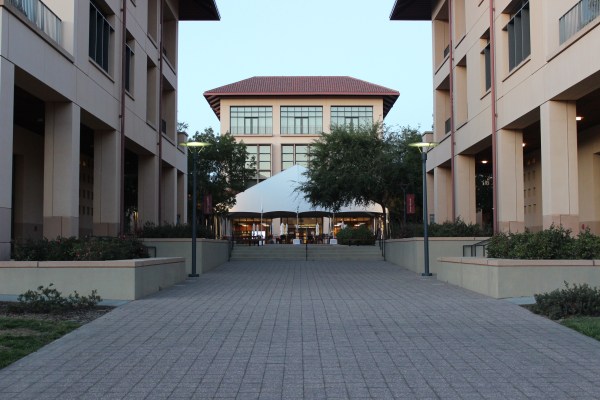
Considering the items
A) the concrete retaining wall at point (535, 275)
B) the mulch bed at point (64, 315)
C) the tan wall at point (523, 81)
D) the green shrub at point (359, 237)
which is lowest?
the mulch bed at point (64, 315)

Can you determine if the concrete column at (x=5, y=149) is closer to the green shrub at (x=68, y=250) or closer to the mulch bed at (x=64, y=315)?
the green shrub at (x=68, y=250)

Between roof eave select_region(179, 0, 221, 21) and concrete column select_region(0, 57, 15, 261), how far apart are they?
2020 cm

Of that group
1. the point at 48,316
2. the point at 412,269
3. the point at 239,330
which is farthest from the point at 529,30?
the point at 48,316

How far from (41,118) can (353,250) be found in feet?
57.4

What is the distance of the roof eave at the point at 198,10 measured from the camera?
33688 mm

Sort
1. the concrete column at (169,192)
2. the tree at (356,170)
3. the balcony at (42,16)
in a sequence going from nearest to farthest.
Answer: the balcony at (42,16) → the concrete column at (169,192) → the tree at (356,170)

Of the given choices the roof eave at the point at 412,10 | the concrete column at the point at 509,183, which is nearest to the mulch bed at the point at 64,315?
the concrete column at the point at 509,183

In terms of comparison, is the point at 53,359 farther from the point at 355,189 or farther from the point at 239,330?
the point at 355,189

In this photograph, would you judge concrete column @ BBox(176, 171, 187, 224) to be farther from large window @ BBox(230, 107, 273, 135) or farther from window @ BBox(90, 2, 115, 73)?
large window @ BBox(230, 107, 273, 135)

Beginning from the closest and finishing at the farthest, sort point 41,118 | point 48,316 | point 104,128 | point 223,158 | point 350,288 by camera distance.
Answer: point 48,316
point 350,288
point 104,128
point 41,118
point 223,158

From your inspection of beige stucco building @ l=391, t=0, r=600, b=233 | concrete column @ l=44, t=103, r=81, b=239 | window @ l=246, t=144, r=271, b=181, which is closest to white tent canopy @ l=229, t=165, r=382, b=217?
beige stucco building @ l=391, t=0, r=600, b=233

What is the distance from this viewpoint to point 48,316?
11016 mm

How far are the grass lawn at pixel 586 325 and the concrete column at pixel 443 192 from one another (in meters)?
22.9

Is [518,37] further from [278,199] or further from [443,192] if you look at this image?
[278,199]
